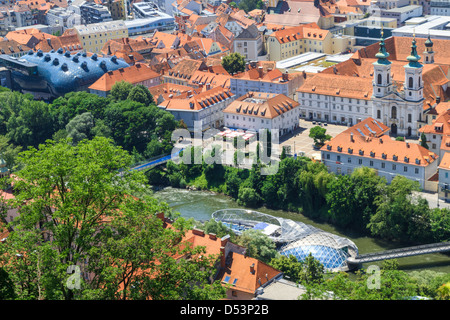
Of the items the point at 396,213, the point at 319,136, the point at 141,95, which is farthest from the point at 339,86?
the point at 396,213

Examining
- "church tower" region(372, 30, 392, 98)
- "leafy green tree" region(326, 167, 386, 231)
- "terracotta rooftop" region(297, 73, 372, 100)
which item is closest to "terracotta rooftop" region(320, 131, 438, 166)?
"leafy green tree" region(326, 167, 386, 231)

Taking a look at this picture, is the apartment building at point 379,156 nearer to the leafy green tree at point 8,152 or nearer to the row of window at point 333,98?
the row of window at point 333,98

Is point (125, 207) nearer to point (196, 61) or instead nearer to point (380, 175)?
point (380, 175)

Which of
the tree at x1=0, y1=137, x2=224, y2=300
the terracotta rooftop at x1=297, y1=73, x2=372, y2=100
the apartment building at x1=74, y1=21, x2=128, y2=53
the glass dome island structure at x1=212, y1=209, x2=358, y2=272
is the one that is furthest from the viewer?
the apartment building at x1=74, y1=21, x2=128, y2=53

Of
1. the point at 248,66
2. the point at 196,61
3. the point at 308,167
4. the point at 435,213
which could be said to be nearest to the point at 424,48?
the point at 248,66

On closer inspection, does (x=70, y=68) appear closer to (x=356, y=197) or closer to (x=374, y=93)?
(x=374, y=93)

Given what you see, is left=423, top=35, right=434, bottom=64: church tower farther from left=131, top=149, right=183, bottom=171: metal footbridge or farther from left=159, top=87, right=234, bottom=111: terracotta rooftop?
left=131, top=149, right=183, bottom=171: metal footbridge
